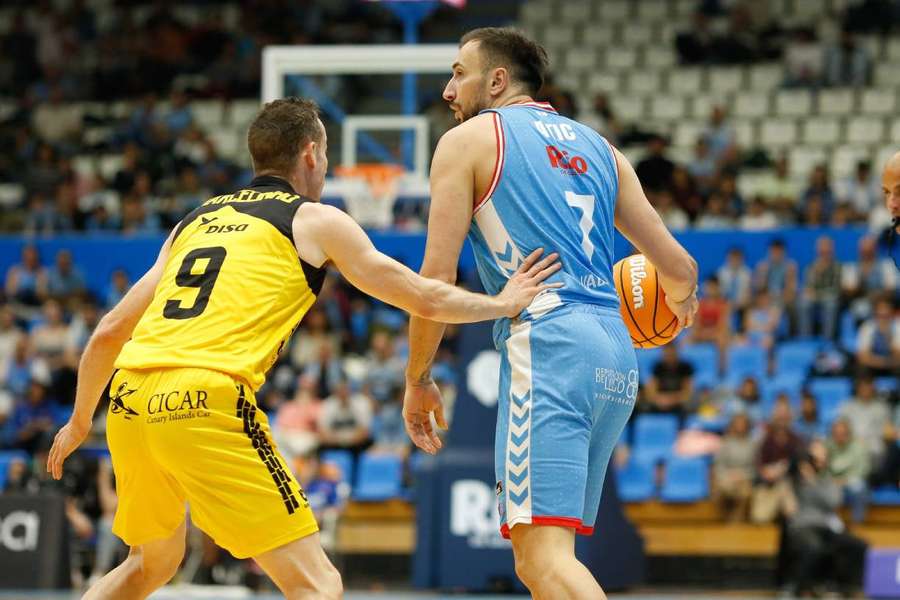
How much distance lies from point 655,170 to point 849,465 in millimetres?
5189

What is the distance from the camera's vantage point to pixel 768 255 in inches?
637

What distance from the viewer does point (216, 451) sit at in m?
4.54

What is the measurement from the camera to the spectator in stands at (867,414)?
13594 mm

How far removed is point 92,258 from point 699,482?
867 centimetres

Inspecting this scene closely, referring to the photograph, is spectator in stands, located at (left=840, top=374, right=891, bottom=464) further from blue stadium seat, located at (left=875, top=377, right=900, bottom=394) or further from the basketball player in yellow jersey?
the basketball player in yellow jersey

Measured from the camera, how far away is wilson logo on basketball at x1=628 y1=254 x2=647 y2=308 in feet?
17.5

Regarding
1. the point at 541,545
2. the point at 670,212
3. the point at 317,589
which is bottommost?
the point at 317,589

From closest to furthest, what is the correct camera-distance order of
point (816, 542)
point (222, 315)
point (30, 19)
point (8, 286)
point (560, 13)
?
1. point (222, 315)
2. point (816, 542)
3. point (8, 286)
4. point (560, 13)
5. point (30, 19)

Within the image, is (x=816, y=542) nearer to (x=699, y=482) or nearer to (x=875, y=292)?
(x=699, y=482)

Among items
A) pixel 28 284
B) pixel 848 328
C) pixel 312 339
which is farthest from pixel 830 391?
pixel 28 284

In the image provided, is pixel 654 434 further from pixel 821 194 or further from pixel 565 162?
pixel 565 162

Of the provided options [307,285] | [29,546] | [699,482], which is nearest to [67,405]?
[29,546]

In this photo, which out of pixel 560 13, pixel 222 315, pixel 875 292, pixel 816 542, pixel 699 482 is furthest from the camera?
pixel 560 13

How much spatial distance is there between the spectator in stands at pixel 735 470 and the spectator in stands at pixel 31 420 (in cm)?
731
